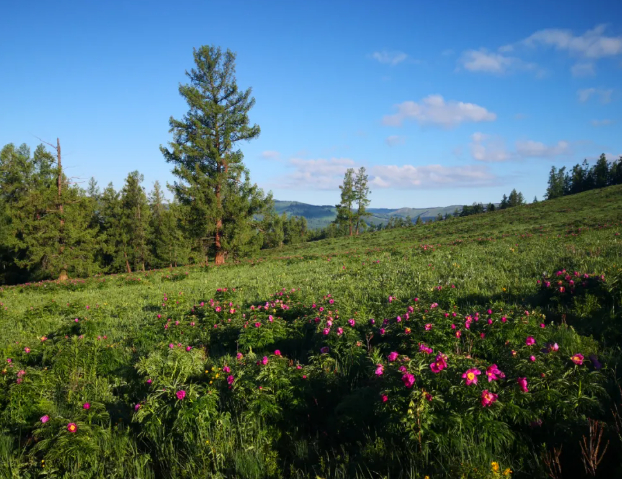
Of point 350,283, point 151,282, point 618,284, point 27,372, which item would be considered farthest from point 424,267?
point 151,282

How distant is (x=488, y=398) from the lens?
105 inches

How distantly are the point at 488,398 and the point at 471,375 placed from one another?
25cm

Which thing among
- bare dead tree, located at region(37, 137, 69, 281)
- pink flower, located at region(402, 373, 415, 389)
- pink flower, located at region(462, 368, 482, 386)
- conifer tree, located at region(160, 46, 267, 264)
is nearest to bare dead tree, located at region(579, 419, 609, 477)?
pink flower, located at region(462, 368, 482, 386)

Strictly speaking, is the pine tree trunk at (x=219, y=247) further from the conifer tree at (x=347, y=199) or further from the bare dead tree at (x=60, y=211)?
the conifer tree at (x=347, y=199)

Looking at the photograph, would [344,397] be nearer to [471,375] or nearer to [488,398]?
[471,375]

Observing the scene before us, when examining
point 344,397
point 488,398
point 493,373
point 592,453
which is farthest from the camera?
point 344,397

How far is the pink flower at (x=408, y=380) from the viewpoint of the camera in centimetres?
288

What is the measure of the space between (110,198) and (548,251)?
49.8 m

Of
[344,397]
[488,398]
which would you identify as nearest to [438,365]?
[488,398]

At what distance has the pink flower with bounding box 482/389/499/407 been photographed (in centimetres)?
267

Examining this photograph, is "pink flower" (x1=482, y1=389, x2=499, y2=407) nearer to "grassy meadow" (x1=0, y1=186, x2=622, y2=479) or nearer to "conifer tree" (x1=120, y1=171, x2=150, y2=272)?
"grassy meadow" (x1=0, y1=186, x2=622, y2=479)

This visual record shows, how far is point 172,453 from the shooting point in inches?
128

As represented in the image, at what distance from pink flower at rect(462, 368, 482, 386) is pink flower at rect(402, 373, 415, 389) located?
47cm

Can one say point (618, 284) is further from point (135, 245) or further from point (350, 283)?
point (135, 245)
